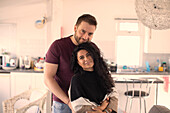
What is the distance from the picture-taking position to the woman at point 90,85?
1615 mm

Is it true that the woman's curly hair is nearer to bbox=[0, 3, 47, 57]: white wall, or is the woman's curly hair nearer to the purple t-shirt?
the purple t-shirt

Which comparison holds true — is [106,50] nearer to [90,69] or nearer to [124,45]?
[124,45]

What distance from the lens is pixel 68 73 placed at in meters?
1.88

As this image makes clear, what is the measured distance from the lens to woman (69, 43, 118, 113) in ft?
5.30

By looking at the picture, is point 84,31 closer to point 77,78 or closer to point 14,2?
point 77,78

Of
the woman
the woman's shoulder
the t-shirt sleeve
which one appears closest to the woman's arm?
the woman

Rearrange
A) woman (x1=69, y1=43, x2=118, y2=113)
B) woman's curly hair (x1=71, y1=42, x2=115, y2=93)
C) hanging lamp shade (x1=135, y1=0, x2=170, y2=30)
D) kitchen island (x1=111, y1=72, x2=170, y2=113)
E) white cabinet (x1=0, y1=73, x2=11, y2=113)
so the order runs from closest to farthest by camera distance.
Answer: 1. hanging lamp shade (x1=135, y1=0, x2=170, y2=30)
2. woman (x1=69, y1=43, x2=118, y2=113)
3. woman's curly hair (x1=71, y1=42, x2=115, y2=93)
4. kitchen island (x1=111, y1=72, x2=170, y2=113)
5. white cabinet (x1=0, y1=73, x2=11, y2=113)

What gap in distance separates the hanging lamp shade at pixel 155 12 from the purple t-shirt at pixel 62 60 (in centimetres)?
71

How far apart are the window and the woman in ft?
11.4

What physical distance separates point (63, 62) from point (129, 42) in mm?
3631

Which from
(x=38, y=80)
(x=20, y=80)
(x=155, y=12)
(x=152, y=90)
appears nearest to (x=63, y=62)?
(x=155, y=12)

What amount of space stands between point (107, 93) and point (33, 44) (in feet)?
12.0

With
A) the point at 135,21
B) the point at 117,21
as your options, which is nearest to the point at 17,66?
the point at 117,21

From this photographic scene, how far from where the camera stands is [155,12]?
1.41 meters
